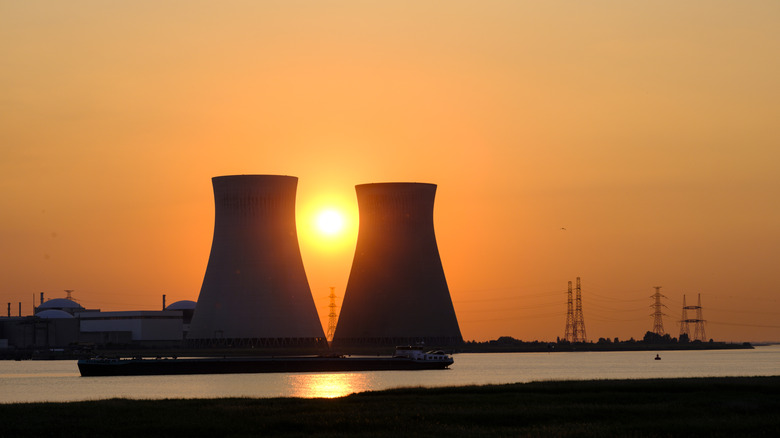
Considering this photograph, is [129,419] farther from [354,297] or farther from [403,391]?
[354,297]

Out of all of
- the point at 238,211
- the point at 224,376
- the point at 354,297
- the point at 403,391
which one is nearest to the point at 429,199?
the point at 354,297

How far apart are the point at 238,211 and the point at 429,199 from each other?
17647 millimetres

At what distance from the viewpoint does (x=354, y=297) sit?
99.1 m

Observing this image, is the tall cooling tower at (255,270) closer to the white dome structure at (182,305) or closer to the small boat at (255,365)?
the small boat at (255,365)

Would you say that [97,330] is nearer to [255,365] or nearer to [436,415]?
[255,365]

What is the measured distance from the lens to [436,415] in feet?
94.2

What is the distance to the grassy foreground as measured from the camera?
25.9 m

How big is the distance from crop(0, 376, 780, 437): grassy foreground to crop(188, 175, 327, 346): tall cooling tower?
52.3 m

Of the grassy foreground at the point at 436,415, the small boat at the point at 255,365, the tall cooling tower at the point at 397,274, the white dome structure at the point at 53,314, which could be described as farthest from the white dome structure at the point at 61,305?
the grassy foreground at the point at 436,415

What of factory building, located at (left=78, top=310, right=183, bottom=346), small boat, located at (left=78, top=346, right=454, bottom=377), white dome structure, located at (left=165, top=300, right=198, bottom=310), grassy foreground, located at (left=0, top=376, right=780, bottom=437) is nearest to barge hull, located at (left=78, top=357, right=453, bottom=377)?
small boat, located at (left=78, top=346, right=454, bottom=377)

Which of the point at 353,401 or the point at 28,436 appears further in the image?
the point at 353,401

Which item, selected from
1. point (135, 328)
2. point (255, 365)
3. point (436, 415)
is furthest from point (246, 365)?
point (135, 328)

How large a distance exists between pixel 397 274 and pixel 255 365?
22484 mm

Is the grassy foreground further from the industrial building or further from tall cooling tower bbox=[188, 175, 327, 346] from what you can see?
the industrial building
